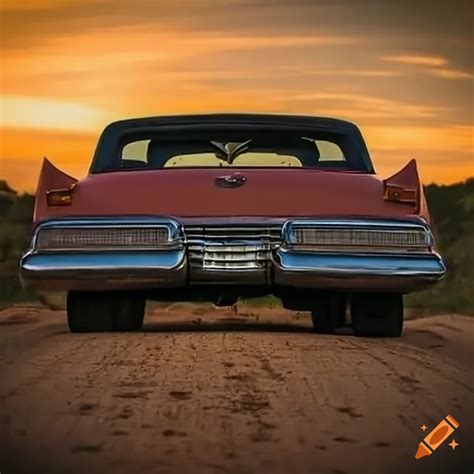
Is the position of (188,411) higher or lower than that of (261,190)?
lower

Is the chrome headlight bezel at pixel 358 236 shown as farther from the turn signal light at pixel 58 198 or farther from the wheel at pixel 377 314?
the turn signal light at pixel 58 198

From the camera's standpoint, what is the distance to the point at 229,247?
4.00m

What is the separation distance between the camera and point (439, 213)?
4363 mm

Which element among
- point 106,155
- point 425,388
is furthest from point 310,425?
point 106,155

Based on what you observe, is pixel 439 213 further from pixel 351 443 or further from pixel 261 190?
pixel 351 443

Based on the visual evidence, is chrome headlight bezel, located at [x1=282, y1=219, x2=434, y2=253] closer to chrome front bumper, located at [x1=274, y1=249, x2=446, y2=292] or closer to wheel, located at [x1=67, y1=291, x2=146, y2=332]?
chrome front bumper, located at [x1=274, y1=249, x2=446, y2=292]

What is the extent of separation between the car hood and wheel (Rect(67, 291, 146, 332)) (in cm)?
21

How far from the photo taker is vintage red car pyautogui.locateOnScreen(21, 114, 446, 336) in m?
3.99

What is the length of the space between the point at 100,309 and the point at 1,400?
0.34m

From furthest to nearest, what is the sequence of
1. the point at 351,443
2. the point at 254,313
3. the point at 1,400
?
the point at 254,313 < the point at 1,400 < the point at 351,443

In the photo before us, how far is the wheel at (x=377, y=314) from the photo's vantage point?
4.23 m

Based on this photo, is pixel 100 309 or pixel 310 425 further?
pixel 100 309

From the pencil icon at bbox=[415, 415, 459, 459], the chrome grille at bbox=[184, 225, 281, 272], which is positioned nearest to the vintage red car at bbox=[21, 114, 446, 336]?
the chrome grille at bbox=[184, 225, 281, 272]

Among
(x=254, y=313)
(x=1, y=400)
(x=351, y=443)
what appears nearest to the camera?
(x=351, y=443)
